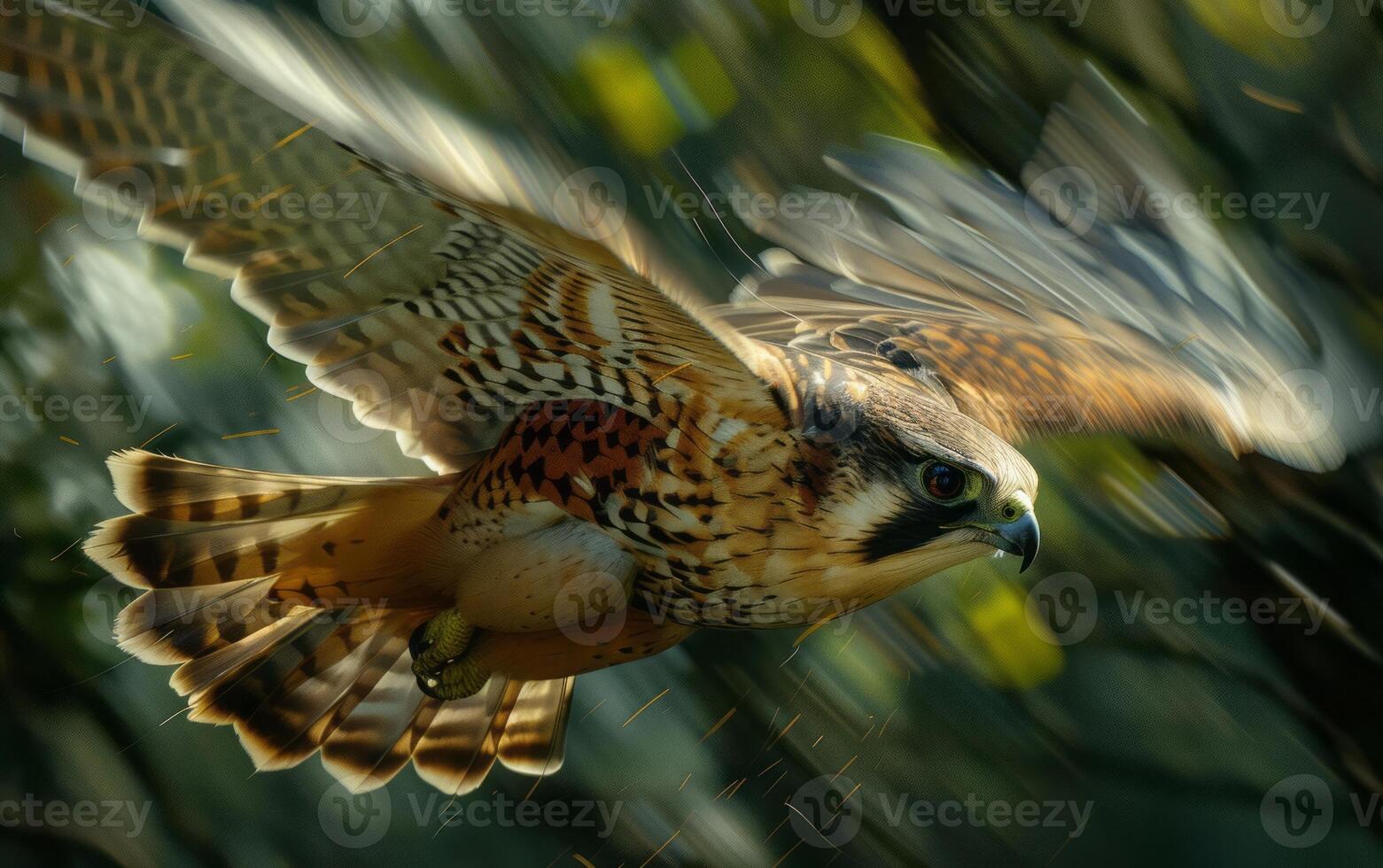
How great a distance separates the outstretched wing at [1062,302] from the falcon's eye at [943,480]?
1.03ft

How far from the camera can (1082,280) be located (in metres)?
2.43

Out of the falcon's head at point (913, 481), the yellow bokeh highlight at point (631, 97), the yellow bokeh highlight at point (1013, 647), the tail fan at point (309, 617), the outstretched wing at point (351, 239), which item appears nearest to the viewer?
the outstretched wing at point (351, 239)

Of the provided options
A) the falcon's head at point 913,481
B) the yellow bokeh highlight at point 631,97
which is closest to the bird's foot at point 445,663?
the falcon's head at point 913,481

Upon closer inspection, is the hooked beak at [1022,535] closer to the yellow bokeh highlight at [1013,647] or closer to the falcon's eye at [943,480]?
the falcon's eye at [943,480]

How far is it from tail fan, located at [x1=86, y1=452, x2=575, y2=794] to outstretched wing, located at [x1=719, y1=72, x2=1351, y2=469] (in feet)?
2.35

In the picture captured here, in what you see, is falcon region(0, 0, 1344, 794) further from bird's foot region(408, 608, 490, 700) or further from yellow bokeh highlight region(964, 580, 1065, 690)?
yellow bokeh highlight region(964, 580, 1065, 690)

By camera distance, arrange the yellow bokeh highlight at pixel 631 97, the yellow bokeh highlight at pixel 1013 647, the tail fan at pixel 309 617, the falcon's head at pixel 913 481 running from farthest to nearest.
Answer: the yellow bokeh highlight at pixel 1013 647 → the yellow bokeh highlight at pixel 631 97 → the tail fan at pixel 309 617 → the falcon's head at pixel 913 481

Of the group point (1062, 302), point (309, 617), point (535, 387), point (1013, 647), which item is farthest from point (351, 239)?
point (1062, 302)

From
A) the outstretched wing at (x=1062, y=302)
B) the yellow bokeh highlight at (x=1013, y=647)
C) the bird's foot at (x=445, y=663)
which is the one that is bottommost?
the yellow bokeh highlight at (x=1013, y=647)

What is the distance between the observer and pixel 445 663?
198cm

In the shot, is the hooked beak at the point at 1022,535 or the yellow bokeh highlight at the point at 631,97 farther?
the yellow bokeh highlight at the point at 631,97

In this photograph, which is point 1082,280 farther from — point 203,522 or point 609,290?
point 203,522

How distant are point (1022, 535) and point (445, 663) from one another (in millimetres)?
965

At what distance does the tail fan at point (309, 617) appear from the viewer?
6.28ft
